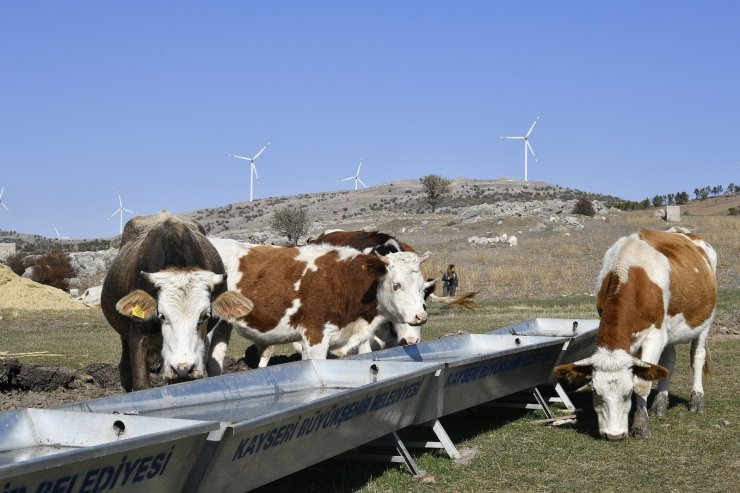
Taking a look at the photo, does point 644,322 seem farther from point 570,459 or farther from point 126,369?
point 126,369

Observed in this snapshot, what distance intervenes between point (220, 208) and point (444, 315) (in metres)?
107

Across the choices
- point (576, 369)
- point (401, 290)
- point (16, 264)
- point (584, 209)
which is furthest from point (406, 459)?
point (584, 209)

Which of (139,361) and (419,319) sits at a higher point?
(139,361)

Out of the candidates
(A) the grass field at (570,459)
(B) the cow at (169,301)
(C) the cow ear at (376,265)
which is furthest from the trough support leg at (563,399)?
(B) the cow at (169,301)

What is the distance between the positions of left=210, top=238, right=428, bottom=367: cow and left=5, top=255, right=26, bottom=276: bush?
125 ft

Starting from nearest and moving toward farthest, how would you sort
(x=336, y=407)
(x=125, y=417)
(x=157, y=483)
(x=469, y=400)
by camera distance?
1. (x=157, y=483)
2. (x=125, y=417)
3. (x=336, y=407)
4. (x=469, y=400)

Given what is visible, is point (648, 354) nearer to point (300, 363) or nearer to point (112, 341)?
point (300, 363)

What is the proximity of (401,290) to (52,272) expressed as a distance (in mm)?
35955

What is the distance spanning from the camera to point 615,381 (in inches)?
386

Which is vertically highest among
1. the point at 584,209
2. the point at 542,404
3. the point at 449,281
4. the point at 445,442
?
the point at 445,442

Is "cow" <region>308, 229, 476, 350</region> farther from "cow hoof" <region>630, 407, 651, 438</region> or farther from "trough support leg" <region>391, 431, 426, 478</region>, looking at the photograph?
"trough support leg" <region>391, 431, 426, 478</region>

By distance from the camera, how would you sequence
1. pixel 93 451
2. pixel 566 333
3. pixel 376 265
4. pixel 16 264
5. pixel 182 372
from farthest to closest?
pixel 16 264 → pixel 566 333 → pixel 376 265 → pixel 182 372 → pixel 93 451

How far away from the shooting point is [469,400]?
983 centimetres

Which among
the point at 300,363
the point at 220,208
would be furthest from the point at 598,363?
the point at 220,208
